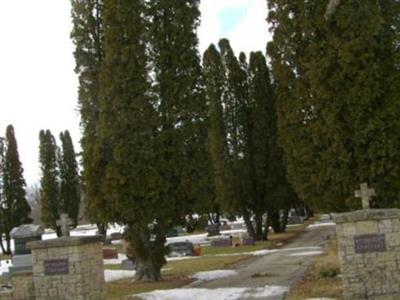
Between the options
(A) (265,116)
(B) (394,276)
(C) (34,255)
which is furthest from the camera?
(A) (265,116)

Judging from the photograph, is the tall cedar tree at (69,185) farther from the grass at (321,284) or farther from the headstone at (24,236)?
the grass at (321,284)

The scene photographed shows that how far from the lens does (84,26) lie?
19.7m

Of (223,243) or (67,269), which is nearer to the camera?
(67,269)

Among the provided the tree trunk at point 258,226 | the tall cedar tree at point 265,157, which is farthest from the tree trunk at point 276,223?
the tree trunk at point 258,226

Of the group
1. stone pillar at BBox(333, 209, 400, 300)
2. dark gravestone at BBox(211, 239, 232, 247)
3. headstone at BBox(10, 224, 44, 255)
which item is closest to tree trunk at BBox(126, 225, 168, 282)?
headstone at BBox(10, 224, 44, 255)

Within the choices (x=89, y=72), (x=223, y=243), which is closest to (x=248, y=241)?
(x=223, y=243)

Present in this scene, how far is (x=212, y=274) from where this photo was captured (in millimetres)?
19375

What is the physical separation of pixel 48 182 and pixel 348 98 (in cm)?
4133

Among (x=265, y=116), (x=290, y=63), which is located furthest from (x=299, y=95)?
(x=265, y=116)

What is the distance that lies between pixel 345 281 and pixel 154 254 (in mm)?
8347

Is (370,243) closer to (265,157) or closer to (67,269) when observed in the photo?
(67,269)

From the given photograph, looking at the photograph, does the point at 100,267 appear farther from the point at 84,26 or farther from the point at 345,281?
the point at 84,26

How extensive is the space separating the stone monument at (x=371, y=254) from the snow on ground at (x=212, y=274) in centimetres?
741

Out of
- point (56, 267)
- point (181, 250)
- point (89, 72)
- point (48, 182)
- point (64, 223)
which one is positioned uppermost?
point (89, 72)
